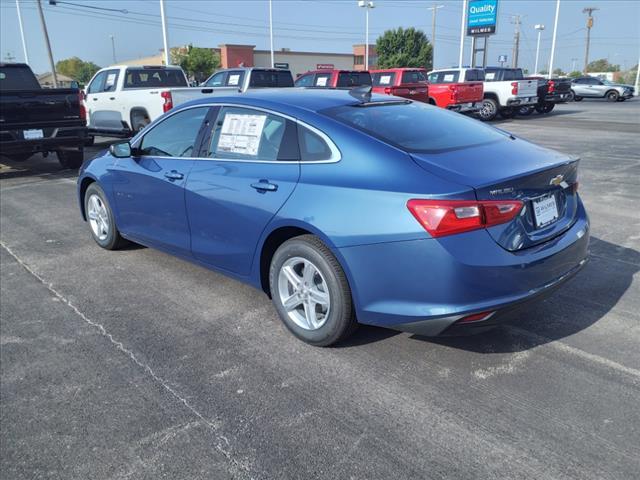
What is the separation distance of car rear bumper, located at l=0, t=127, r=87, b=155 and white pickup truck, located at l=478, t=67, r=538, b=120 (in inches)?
592

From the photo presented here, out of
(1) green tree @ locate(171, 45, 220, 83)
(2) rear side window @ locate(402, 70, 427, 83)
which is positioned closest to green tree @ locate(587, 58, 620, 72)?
(1) green tree @ locate(171, 45, 220, 83)

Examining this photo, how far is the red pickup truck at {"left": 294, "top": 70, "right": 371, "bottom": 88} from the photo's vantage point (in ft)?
54.5

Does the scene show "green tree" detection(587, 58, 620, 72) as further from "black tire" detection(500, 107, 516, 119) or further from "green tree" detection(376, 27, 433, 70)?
"black tire" detection(500, 107, 516, 119)

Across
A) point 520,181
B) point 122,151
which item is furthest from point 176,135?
point 520,181

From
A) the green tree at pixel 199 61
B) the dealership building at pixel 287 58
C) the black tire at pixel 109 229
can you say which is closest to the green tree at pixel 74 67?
the dealership building at pixel 287 58

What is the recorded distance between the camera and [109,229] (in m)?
5.53

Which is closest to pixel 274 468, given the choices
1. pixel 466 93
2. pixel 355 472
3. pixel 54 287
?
pixel 355 472

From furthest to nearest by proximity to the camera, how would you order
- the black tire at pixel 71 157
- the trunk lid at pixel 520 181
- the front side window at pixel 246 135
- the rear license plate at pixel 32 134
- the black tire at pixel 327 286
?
the black tire at pixel 71 157 < the rear license plate at pixel 32 134 < the front side window at pixel 246 135 < the black tire at pixel 327 286 < the trunk lid at pixel 520 181

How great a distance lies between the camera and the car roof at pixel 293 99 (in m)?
3.76

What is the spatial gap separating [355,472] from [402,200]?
1.40m

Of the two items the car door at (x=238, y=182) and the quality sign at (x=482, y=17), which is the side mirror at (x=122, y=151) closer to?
the car door at (x=238, y=182)

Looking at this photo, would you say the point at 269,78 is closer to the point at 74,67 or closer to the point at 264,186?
the point at 264,186

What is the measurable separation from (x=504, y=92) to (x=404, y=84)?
525 cm

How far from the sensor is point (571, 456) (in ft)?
8.25
